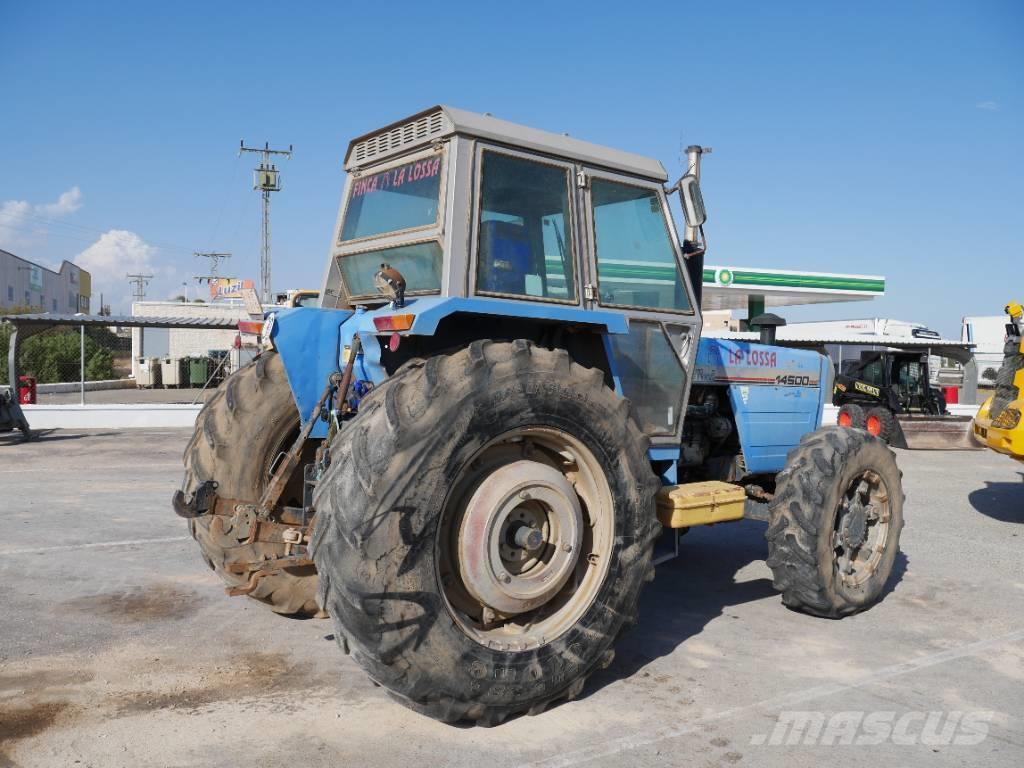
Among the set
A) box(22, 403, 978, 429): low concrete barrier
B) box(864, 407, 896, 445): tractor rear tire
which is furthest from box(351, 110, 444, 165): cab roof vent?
box(22, 403, 978, 429): low concrete barrier

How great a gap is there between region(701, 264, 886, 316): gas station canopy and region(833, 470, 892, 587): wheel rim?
2352cm

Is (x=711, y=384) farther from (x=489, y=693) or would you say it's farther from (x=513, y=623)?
(x=489, y=693)

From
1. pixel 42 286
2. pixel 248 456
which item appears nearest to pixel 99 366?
pixel 248 456

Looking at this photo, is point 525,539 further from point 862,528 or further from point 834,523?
point 862,528

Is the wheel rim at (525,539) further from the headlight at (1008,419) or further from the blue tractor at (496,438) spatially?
the headlight at (1008,419)

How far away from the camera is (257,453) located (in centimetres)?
457

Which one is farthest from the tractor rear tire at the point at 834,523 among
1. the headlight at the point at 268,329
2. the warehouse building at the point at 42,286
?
the warehouse building at the point at 42,286

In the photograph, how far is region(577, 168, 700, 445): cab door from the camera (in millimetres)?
4492

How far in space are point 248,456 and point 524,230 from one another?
1.92 m

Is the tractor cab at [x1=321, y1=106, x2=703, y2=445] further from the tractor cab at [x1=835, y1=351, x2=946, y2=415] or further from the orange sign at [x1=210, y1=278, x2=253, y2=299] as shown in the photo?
the tractor cab at [x1=835, y1=351, x2=946, y2=415]

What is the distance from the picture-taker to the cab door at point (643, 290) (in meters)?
4.49

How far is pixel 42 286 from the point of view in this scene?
74.9 metres

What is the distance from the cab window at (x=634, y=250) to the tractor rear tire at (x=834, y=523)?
4.29ft

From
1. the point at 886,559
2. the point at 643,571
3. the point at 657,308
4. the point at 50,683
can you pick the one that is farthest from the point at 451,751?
the point at 886,559
